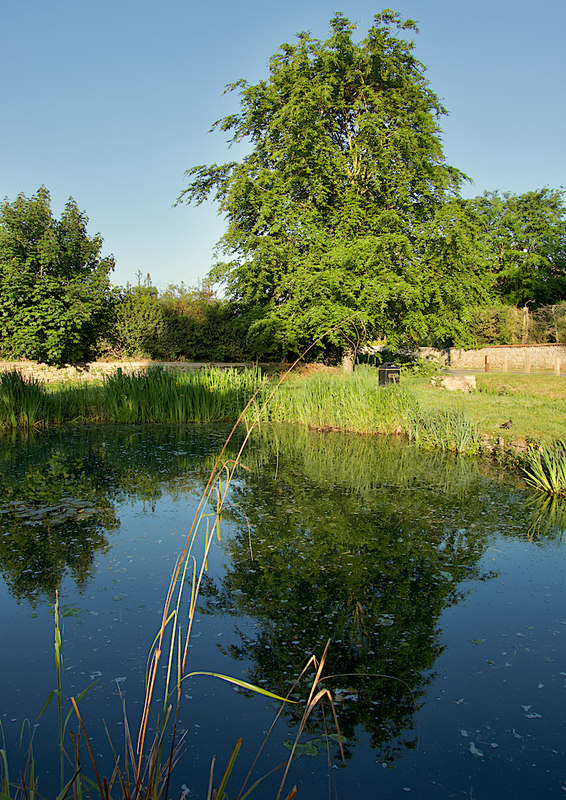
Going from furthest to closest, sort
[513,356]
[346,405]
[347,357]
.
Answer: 1. [513,356]
2. [347,357]
3. [346,405]

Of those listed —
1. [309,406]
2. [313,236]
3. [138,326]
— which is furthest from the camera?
[138,326]

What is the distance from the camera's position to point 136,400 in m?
10.6

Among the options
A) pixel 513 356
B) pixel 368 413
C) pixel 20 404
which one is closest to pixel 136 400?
pixel 20 404

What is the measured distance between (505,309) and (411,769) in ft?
104

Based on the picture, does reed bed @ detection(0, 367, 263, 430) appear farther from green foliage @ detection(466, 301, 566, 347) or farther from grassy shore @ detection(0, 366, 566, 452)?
green foliage @ detection(466, 301, 566, 347)

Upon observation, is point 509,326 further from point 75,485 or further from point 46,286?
point 75,485

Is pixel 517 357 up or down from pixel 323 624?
up

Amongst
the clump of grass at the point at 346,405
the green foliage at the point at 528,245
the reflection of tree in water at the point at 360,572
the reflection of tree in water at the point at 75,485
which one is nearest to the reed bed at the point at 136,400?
the reflection of tree in water at the point at 75,485

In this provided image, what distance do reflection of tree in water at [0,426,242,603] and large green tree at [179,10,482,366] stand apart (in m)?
6.15

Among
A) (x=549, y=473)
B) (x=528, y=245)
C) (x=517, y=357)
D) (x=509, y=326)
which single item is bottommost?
(x=549, y=473)

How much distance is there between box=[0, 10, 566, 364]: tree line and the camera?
14.6 meters

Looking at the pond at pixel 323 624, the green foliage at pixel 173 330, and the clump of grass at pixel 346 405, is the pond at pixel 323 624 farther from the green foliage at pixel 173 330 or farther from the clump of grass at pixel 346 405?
the green foliage at pixel 173 330

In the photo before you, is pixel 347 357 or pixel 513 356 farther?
pixel 513 356

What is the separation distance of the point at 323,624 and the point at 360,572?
724 millimetres
